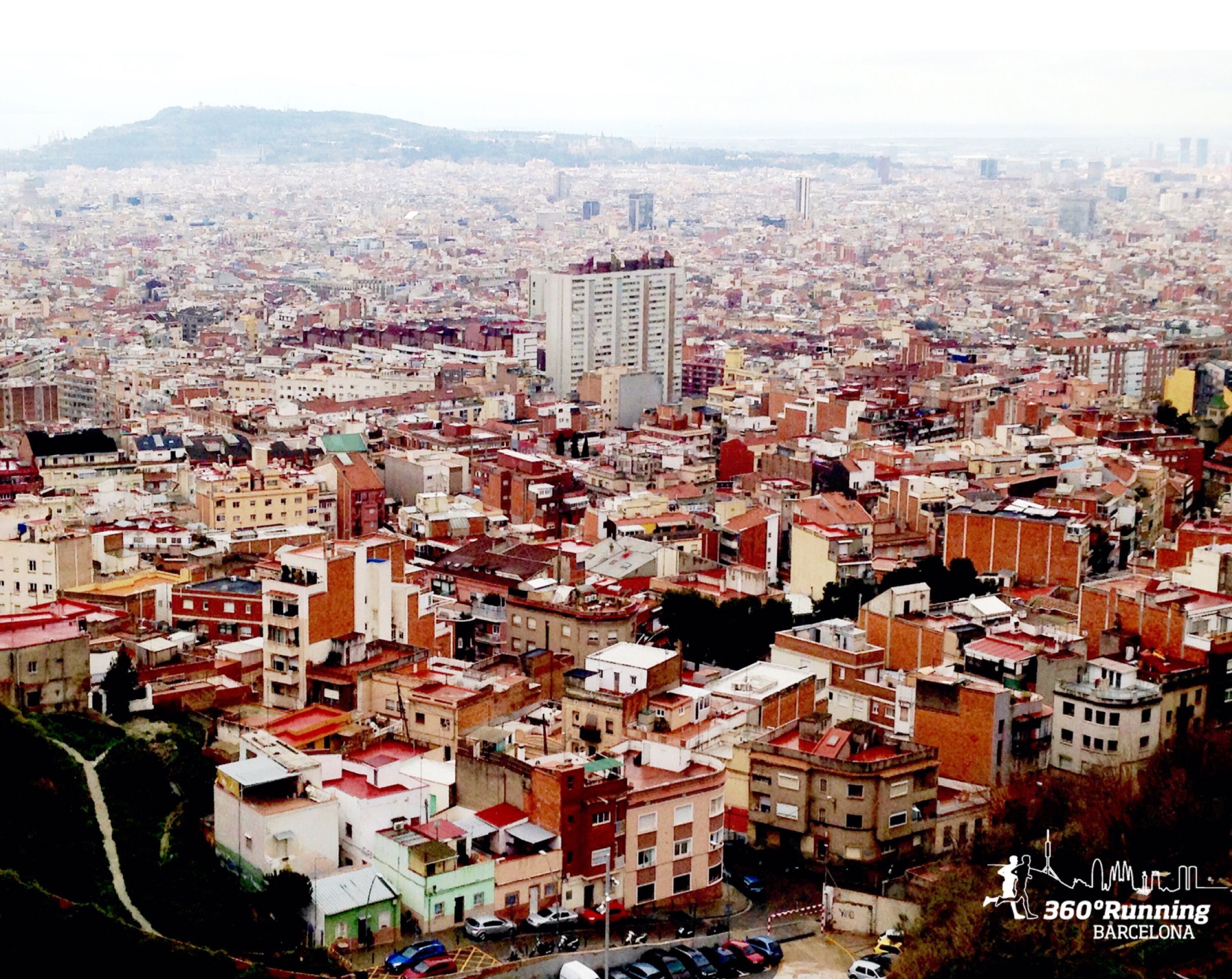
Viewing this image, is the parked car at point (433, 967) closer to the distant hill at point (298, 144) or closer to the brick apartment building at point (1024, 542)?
the brick apartment building at point (1024, 542)

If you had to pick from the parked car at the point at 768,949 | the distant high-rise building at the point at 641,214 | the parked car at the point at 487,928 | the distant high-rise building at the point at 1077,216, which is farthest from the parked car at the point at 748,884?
the distant high-rise building at the point at 641,214

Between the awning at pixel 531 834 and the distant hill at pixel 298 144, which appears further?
the distant hill at pixel 298 144

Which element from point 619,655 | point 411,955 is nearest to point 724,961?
point 411,955

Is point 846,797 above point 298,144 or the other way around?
the other way around

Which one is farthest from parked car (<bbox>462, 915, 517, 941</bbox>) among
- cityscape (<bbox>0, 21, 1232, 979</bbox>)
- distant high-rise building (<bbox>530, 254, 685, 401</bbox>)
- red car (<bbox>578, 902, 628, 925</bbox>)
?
distant high-rise building (<bbox>530, 254, 685, 401</bbox>)

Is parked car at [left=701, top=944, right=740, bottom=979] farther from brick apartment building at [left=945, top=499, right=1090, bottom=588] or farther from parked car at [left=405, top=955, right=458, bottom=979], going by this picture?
brick apartment building at [left=945, top=499, right=1090, bottom=588]

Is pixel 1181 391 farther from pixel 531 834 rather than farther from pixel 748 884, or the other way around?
pixel 531 834

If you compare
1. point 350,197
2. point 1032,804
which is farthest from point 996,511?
point 350,197

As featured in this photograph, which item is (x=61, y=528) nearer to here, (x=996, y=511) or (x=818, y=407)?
(x=996, y=511)
